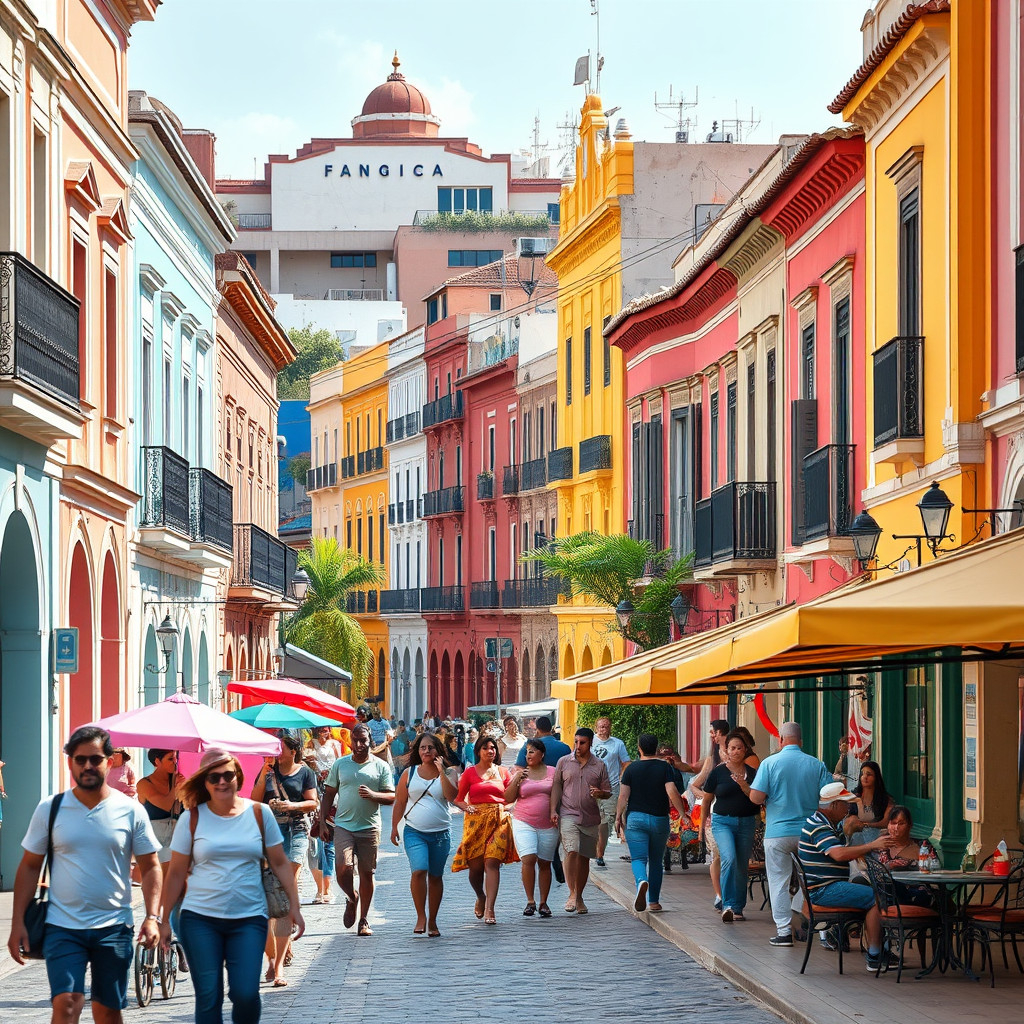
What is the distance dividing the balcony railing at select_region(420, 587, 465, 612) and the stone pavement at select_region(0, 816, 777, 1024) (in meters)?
47.0

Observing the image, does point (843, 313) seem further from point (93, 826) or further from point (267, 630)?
point (267, 630)

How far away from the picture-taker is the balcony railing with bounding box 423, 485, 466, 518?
6481 cm

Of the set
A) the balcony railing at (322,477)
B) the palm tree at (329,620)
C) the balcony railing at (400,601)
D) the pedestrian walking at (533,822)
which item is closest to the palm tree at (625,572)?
the pedestrian walking at (533,822)

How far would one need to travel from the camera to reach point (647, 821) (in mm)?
17109

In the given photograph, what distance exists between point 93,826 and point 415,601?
6085 centimetres

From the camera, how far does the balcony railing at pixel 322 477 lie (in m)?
81.4

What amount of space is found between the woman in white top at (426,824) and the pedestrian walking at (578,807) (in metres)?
1.69

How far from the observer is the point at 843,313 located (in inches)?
878

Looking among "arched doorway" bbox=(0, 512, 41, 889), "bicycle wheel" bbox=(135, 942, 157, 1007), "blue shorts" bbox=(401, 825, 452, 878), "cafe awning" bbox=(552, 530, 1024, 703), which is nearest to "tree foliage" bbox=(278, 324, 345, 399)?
"arched doorway" bbox=(0, 512, 41, 889)

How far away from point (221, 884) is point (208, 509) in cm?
2011

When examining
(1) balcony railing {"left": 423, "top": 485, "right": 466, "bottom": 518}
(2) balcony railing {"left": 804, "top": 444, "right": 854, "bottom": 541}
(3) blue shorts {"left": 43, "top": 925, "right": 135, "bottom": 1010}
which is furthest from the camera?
(1) balcony railing {"left": 423, "top": 485, "right": 466, "bottom": 518}

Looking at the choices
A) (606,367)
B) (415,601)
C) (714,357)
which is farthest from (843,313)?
(415,601)

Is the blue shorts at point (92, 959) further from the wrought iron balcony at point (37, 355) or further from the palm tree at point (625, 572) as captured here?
the palm tree at point (625, 572)

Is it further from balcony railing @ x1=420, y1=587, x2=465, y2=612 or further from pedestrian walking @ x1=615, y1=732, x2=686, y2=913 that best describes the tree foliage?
pedestrian walking @ x1=615, y1=732, x2=686, y2=913
